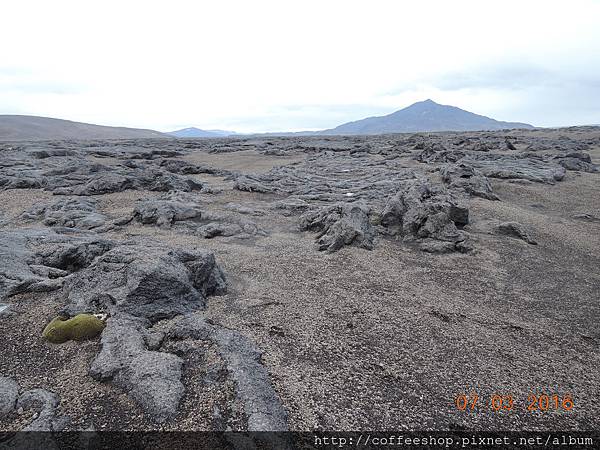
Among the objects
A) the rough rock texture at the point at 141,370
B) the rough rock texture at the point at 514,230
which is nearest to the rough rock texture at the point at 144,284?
the rough rock texture at the point at 141,370

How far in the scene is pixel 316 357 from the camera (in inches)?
325

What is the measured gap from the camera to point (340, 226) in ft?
53.2

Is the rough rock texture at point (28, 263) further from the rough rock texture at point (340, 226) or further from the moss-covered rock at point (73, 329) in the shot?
the rough rock texture at point (340, 226)

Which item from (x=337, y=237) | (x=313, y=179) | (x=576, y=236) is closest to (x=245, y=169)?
(x=313, y=179)

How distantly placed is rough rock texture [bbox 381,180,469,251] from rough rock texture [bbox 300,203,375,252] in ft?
5.33

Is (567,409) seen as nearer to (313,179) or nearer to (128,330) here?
(128,330)

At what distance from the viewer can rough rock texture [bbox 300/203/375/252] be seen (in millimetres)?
15680

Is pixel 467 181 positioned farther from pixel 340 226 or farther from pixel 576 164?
pixel 576 164

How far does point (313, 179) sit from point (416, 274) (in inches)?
775

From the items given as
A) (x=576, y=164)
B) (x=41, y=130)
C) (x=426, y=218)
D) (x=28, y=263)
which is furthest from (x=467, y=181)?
(x=41, y=130)

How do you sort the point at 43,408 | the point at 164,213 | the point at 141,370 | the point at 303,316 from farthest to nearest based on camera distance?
the point at 164,213, the point at 303,316, the point at 141,370, the point at 43,408

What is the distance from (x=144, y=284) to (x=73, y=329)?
5.96ft

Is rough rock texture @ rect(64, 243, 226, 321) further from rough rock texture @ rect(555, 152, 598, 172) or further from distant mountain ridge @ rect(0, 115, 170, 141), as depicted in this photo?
distant mountain ridge @ rect(0, 115, 170, 141)
